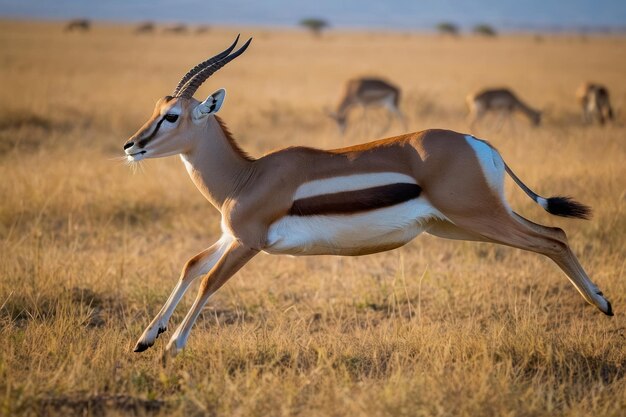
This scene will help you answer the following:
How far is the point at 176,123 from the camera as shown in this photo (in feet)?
15.9

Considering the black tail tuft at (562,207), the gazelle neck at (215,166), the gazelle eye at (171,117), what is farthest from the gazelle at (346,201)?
the black tail tuft at (562,207)

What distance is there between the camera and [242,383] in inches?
163

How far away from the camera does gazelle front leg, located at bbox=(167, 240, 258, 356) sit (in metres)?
4.53

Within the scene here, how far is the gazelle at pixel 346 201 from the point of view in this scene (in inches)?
183

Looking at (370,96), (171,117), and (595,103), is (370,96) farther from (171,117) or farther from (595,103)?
(171,117)

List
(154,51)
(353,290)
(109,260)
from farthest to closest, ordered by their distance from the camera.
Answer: (154,51) < (109,260) < (353,290)

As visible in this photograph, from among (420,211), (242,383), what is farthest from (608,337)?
(242,383)

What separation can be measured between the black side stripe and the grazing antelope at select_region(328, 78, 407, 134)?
12.7 metres

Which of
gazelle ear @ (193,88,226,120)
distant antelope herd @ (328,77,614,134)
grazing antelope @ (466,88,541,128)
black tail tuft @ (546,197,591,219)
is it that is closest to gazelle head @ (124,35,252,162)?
gazelle ear @ (193,88,226,120)

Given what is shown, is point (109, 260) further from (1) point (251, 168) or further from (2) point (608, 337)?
(2) point (608, 337)

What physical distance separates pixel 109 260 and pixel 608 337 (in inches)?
165

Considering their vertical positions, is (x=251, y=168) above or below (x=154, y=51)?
below

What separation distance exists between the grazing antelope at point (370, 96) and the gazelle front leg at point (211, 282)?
12829mm

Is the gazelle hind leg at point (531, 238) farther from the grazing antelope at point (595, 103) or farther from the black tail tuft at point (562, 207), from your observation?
the grazing antelope at point (595, 103)
